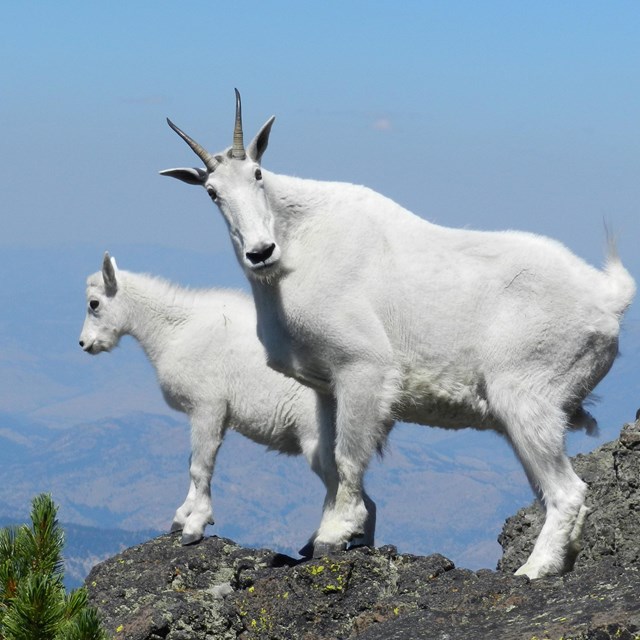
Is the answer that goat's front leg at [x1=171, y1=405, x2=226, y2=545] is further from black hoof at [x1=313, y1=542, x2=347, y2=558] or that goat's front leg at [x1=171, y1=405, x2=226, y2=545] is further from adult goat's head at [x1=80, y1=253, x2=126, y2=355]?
black hoof at [x1=313, y1=542, x2=347, y2=558]

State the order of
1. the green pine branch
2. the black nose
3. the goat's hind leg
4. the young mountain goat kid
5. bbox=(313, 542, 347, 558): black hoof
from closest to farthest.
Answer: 1. the green pine branch
2. the goat's hind leg
3. the black nose
4. bbox=(313, 542, 347, 558): black hoof
5. the young mountain goat kid

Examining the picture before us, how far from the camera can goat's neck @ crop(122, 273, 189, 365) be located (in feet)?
53.6

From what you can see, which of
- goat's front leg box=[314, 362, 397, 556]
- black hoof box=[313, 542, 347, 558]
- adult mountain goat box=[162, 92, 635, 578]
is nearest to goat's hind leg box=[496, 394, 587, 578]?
adult mountain goat box=[162, 92, 635, 578]

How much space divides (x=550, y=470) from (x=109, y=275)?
7730 mm

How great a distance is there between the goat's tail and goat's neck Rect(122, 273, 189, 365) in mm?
6182

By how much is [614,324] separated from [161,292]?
23.0ft

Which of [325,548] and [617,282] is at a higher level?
[617,282]

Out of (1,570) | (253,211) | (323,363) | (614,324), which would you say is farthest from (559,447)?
(1,570)

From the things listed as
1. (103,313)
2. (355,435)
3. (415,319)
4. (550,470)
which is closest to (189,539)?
(355,435)

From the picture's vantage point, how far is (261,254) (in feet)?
36.6

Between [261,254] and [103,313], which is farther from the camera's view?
[103,313]

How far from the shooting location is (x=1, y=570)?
841 cm

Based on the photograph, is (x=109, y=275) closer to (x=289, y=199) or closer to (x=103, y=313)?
(x=103, y=313)

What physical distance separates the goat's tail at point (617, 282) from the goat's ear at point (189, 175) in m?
3.69
